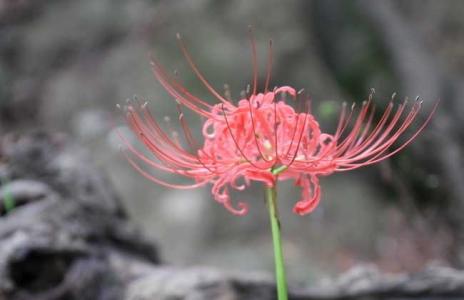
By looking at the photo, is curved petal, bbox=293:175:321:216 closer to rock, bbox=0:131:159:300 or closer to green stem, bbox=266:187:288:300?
green stem, bbox=266:187:288:300

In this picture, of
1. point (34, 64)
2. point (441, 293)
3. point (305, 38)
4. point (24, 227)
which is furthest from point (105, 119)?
point (441, 293)

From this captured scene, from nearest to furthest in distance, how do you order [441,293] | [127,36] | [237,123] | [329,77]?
1. [237,123]
2. [441,293]
3. [329,77]
4. [127,36]

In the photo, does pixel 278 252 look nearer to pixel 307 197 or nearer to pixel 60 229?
pixel 307 197

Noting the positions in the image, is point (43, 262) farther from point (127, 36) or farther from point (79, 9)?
point (79, 9)

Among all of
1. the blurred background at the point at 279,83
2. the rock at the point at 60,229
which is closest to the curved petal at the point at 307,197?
the rock at the point at 60,229

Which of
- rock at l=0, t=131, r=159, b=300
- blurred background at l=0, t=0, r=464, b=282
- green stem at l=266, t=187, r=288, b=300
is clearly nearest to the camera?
green stem at l=266, t=187, r=288, b=300

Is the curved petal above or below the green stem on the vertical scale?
above

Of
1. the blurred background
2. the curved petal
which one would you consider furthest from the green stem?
the blurred background

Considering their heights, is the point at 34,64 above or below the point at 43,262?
above

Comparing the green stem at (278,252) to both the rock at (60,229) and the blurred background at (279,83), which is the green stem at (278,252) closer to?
the rock at (60,229)
